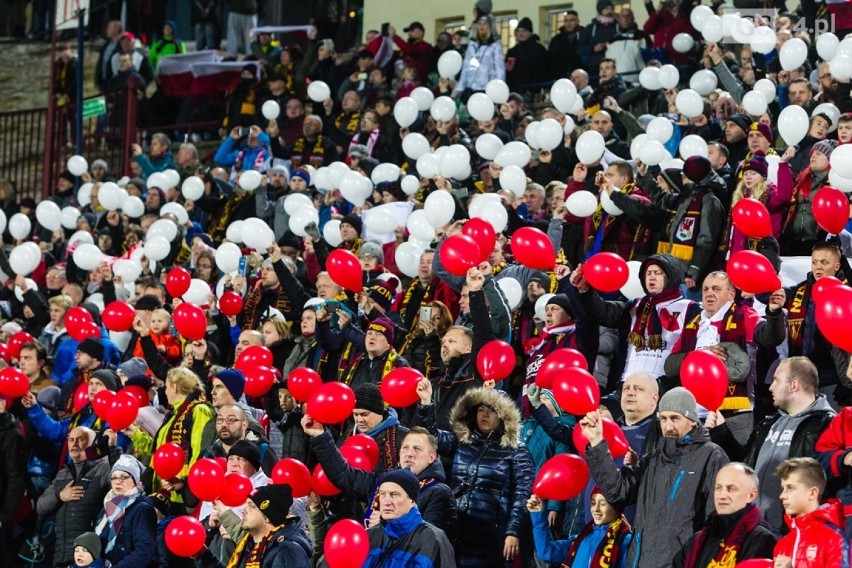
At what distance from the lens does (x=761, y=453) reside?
7.72 metres

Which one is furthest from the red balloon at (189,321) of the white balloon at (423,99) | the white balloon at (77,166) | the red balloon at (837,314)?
the white balloon at (77,166)

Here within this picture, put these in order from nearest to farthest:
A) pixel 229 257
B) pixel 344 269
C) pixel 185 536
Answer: pixel 185 536 < pixel 344 269 < pixel 229 257

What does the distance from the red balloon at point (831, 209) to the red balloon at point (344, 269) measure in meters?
3.19

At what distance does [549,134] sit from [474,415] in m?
4.92

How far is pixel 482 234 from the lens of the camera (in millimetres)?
10328

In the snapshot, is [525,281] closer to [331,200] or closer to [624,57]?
[331,200]

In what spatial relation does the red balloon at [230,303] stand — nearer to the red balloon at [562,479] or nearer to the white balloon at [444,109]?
the white balloon at [444,109]

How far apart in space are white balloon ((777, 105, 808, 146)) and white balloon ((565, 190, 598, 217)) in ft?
5.09

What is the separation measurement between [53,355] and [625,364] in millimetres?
5467

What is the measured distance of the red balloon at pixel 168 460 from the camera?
9602 millimetres

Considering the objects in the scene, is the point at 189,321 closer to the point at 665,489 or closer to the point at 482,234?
the point at 482,234

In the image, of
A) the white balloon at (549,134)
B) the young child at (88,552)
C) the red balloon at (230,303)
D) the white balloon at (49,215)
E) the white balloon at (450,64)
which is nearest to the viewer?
the young child at (88,552)

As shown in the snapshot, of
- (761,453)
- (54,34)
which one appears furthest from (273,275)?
(54,34)

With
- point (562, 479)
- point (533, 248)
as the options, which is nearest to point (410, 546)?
Result: point (562, 479)
